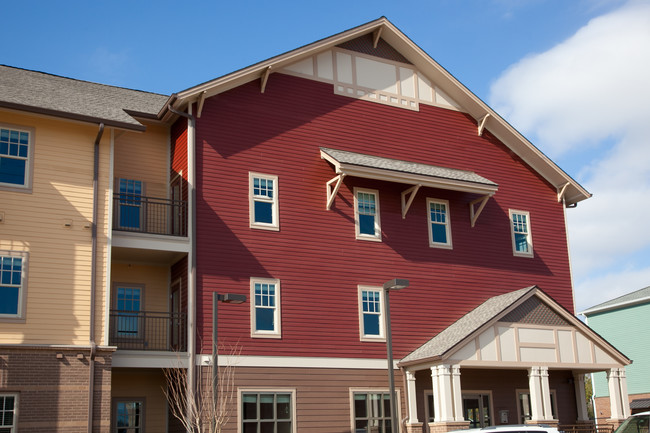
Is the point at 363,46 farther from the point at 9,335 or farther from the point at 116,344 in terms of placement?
the point at 9,335

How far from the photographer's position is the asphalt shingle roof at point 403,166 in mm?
24938

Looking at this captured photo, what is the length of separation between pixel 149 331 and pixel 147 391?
1.79 meters

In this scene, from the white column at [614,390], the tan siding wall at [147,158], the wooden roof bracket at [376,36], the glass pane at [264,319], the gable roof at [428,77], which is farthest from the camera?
the wooden roof bracket at [376,36]

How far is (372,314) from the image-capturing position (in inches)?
987

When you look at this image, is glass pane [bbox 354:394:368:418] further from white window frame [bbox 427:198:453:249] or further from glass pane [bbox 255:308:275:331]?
white window frame [bbox 427:198:453:249]

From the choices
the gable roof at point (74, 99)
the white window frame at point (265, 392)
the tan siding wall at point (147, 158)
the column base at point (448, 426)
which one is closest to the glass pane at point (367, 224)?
the white window frame at point (265, 392)

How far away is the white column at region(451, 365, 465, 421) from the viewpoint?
22.6 meters

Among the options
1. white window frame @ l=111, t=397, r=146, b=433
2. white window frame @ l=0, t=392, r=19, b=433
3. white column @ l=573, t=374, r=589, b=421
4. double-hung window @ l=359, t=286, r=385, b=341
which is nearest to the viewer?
white window frame @ l=0, t=392, r=19, b=433

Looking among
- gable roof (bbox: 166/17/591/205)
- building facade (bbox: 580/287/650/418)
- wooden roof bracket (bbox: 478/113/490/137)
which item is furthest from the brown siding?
building facade (bbox: 580/287/650/418)

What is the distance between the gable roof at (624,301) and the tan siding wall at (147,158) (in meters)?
28.5

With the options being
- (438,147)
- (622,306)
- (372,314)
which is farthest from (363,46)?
(622,306)

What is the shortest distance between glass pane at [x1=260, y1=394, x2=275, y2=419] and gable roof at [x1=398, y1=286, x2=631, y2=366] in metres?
4.50

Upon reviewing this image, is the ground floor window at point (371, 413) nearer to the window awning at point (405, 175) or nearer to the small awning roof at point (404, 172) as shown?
the window awning at point (405, 175)

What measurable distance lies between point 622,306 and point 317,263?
84.5 feet
